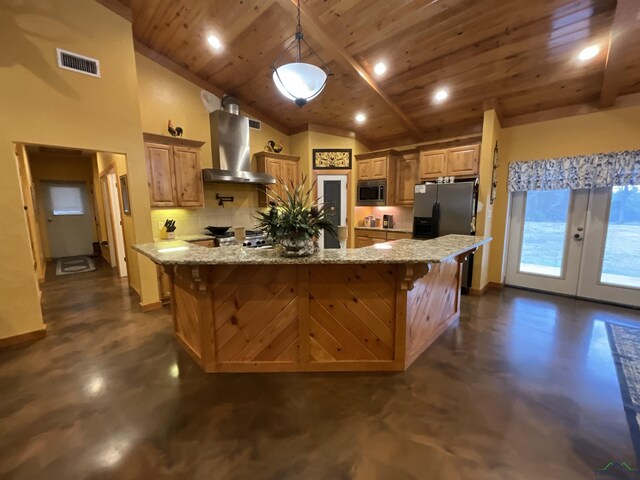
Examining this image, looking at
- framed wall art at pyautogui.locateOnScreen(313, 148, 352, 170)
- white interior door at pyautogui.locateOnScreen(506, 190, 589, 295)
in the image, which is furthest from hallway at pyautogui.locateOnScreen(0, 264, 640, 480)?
framed wall art at pyautogui.locateOnScreen(313, 148, 352, 170)

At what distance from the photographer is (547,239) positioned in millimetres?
4387

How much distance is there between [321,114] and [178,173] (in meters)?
2.72

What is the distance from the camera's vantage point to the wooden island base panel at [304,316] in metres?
2.23

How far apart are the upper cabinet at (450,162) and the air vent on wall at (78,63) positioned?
472 centimetres

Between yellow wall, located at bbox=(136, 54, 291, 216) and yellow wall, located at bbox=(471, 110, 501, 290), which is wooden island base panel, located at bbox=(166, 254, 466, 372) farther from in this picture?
yellow wall, located at bbox=(136, 54, 291, 216)

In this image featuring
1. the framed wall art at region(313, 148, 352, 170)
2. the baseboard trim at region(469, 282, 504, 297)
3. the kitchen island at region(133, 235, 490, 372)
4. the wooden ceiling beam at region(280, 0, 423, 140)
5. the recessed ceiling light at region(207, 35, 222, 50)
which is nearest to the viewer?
the kitchen island at region(133, 235, 490, 372)

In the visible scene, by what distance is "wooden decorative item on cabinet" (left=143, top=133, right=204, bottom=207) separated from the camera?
3.85m

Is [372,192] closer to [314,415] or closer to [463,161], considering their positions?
[463,161]

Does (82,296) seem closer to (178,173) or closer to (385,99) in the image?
(178,173)

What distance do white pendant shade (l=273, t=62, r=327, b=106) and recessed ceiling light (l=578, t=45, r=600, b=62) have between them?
288 cm

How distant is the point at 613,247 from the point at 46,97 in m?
7.24

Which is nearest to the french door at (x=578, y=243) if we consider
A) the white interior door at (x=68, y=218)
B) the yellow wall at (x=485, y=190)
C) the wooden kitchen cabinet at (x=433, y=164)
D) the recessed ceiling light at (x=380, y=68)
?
the yellow wall at (x=485, y=190)

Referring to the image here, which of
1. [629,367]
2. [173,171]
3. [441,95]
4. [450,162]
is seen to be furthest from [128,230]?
[629,367]

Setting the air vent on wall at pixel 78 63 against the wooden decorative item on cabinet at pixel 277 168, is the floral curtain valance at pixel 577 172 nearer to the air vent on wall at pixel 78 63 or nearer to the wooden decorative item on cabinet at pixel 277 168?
the wooden decorative item on cabinet at pixel 277 168
